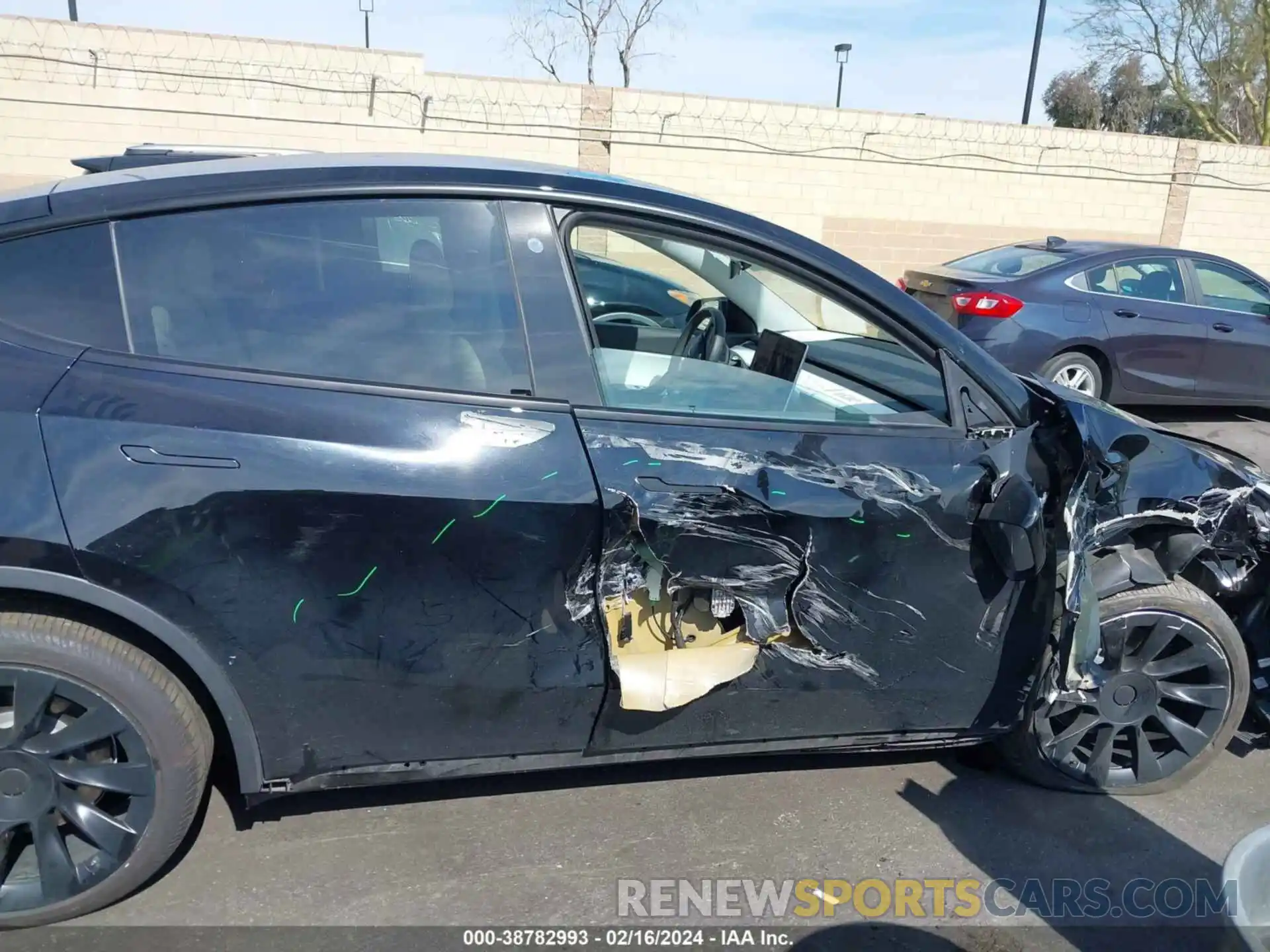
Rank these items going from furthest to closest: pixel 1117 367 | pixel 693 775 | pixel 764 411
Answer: pixel 1117 367, pixel 693 775, pixel 764 411

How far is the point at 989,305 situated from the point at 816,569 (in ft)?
18.0

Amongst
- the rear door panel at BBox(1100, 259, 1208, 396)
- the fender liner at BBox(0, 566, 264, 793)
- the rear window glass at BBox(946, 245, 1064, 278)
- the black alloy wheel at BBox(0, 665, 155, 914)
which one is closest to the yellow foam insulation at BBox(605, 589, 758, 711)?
the fender liner at BBox(0, 566, 264, 793)

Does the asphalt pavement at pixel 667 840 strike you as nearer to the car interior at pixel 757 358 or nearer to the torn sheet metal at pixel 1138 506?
the torn sheet metal at pixel 1138 506

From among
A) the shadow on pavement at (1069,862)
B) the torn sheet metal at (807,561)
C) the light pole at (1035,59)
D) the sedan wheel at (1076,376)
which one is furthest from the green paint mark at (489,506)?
the light pole at (1035,59)

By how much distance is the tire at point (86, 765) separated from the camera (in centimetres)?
214

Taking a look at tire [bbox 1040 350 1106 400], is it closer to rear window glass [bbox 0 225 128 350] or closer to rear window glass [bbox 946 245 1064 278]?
rear window glass [bbox 946 245 1064 278]

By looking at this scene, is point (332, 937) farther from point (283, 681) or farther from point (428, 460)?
point (428, 460)

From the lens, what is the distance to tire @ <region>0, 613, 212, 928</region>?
2.14m

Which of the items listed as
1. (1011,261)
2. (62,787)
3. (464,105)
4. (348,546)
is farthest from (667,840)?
(464,105)

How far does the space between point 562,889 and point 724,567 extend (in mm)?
947

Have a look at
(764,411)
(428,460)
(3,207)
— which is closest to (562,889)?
(428,460)

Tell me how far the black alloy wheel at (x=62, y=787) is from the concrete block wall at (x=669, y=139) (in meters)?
8.66

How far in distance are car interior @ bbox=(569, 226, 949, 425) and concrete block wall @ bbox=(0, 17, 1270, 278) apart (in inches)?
298

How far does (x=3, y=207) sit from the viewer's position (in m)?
2.28
